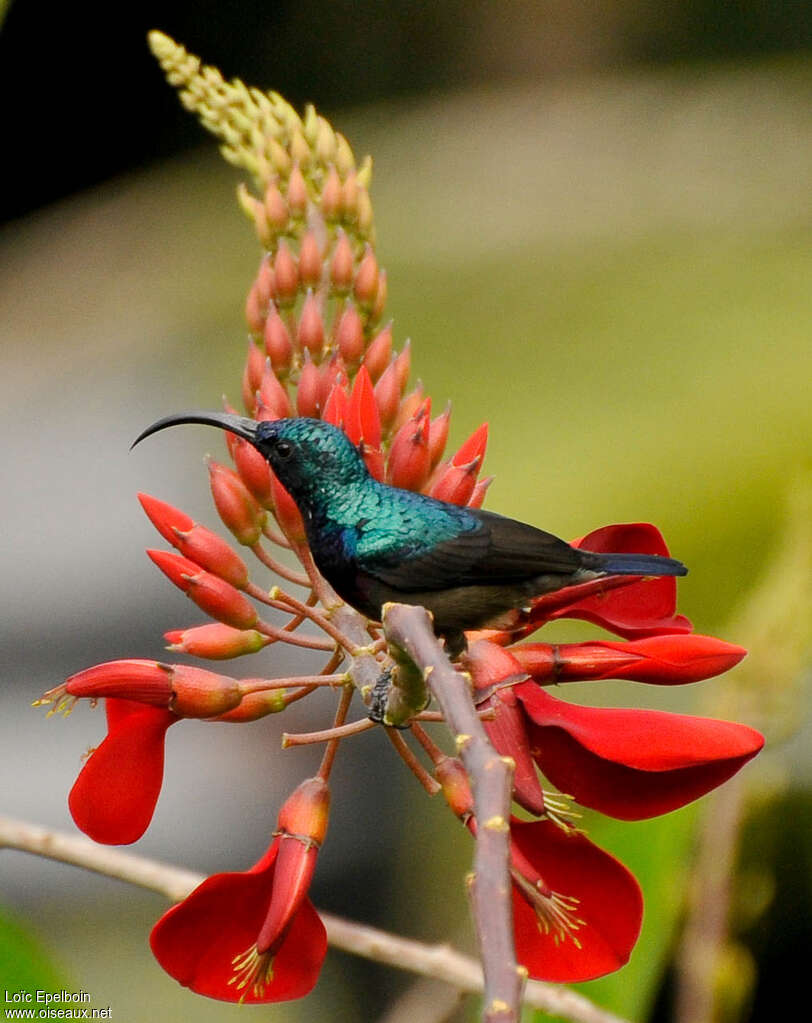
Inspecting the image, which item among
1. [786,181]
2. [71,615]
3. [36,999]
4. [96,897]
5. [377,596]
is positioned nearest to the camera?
[377,596]

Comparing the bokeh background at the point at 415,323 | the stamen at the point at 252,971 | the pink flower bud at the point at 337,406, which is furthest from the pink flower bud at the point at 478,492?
the bokeh background at the point at 415,323

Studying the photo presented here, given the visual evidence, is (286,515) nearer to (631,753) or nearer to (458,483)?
(458,483)

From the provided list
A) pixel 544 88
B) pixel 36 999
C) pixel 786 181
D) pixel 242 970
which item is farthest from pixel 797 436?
pixel 242 970

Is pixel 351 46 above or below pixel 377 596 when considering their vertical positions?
above

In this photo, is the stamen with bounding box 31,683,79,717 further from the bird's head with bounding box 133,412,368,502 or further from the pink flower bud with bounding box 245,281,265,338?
the pink flower bud with bounding box 245,281,265,338

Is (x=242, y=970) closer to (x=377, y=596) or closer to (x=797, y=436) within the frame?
(x=377, y=596)

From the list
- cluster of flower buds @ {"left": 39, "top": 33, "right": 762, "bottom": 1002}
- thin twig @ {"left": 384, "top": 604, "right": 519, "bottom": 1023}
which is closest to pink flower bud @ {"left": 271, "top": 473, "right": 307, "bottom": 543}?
cluster of flower buds @ {"left": 39, "top": 33, "right": 762, "bottom": 1002}

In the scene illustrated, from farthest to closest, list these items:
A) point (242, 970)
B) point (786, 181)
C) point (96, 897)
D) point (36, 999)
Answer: point (786, 181) → point (96, 897) → point (36, 999) → point (242, 970)
